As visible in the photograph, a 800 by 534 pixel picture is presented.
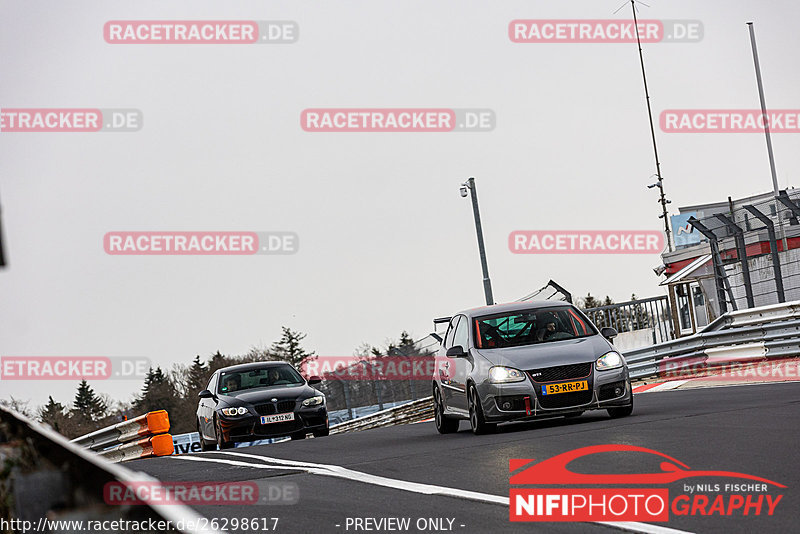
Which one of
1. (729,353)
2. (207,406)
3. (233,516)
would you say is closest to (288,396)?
(207,406)

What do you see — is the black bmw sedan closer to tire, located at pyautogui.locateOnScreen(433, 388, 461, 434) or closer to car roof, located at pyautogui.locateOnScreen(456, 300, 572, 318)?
tire, located at pyautogui.locateOnScreen(433, 388, 461, 434)

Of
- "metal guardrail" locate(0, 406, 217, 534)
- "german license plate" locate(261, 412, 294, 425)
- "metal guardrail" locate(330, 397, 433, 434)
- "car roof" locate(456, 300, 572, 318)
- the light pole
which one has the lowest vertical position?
"metal guardrail" locate(330, 397, 433, 434)

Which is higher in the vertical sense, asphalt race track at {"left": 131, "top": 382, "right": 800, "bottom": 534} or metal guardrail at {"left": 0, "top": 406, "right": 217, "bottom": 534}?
metal guardrail at {"left": 0, "top": 406, "right": 217, "bottom": 534}

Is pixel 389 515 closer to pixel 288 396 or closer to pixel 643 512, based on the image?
pixel 643 512

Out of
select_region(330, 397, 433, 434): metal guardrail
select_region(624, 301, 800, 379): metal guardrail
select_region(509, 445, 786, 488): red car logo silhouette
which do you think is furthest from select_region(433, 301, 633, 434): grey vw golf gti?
select_region(330, 397, 433, 434): metal guardrail

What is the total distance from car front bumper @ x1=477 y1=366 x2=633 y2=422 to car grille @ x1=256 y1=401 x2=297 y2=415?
5622 mm

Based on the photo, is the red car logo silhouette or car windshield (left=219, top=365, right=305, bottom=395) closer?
the red car logo silhouette

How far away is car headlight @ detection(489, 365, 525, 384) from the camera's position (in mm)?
12867

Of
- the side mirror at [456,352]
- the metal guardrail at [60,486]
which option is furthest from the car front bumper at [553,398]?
the metal guardrail at [60,486]

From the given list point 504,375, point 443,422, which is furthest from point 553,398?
point 443,422

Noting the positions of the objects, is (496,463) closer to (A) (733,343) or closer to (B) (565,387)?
(B) (565,387)

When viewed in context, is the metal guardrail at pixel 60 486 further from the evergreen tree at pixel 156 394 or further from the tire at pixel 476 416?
the evergreen tree at pixel 156 394

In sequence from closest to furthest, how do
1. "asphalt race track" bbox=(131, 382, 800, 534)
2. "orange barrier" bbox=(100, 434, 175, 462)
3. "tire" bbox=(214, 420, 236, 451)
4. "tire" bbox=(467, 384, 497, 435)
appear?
"asphalt race track" bbox=(131, 382, 800, 534) → "tire" bbox=(467, 384, 497, 435) → "tire" bbox=(214, 420, 236, 451) → "orange barrier" bbox=(100, 434, 175, 462)

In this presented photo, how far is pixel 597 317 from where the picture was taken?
24.5 m
